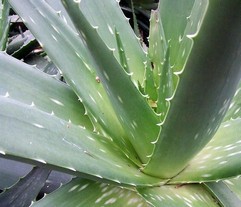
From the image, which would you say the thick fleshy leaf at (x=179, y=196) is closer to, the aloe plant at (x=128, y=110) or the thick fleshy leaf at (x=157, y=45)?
the aloe plant at (x=128, y=110)

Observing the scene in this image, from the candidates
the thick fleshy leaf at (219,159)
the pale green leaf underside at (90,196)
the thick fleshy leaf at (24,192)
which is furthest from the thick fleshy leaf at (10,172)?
the thick fleshy leaf at (219,159)

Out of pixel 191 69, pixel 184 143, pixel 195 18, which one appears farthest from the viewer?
pixel 195 18

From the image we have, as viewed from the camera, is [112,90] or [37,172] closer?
[112,90]

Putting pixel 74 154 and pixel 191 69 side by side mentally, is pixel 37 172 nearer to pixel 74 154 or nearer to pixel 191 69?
pixel 74 154

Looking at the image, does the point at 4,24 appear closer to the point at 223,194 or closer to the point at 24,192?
the point at 24,192

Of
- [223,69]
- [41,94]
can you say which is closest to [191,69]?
[223,69]

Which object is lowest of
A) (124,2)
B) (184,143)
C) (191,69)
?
(124,2)
